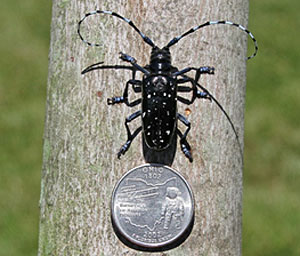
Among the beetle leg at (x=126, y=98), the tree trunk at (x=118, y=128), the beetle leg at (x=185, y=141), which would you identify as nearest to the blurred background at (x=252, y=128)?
the tree trunk at (x=118, y=128)

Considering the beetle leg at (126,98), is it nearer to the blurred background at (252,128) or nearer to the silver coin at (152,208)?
the silver coin at (152,208)

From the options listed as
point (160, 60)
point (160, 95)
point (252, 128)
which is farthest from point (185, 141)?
point (252, 128)

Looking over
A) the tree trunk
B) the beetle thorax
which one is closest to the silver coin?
the tree trunk

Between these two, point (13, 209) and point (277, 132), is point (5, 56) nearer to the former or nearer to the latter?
point (13, 209)

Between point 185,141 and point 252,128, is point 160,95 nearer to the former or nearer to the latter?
point 185,141

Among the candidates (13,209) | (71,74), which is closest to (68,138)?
(71,74)

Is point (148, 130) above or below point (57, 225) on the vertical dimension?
above
